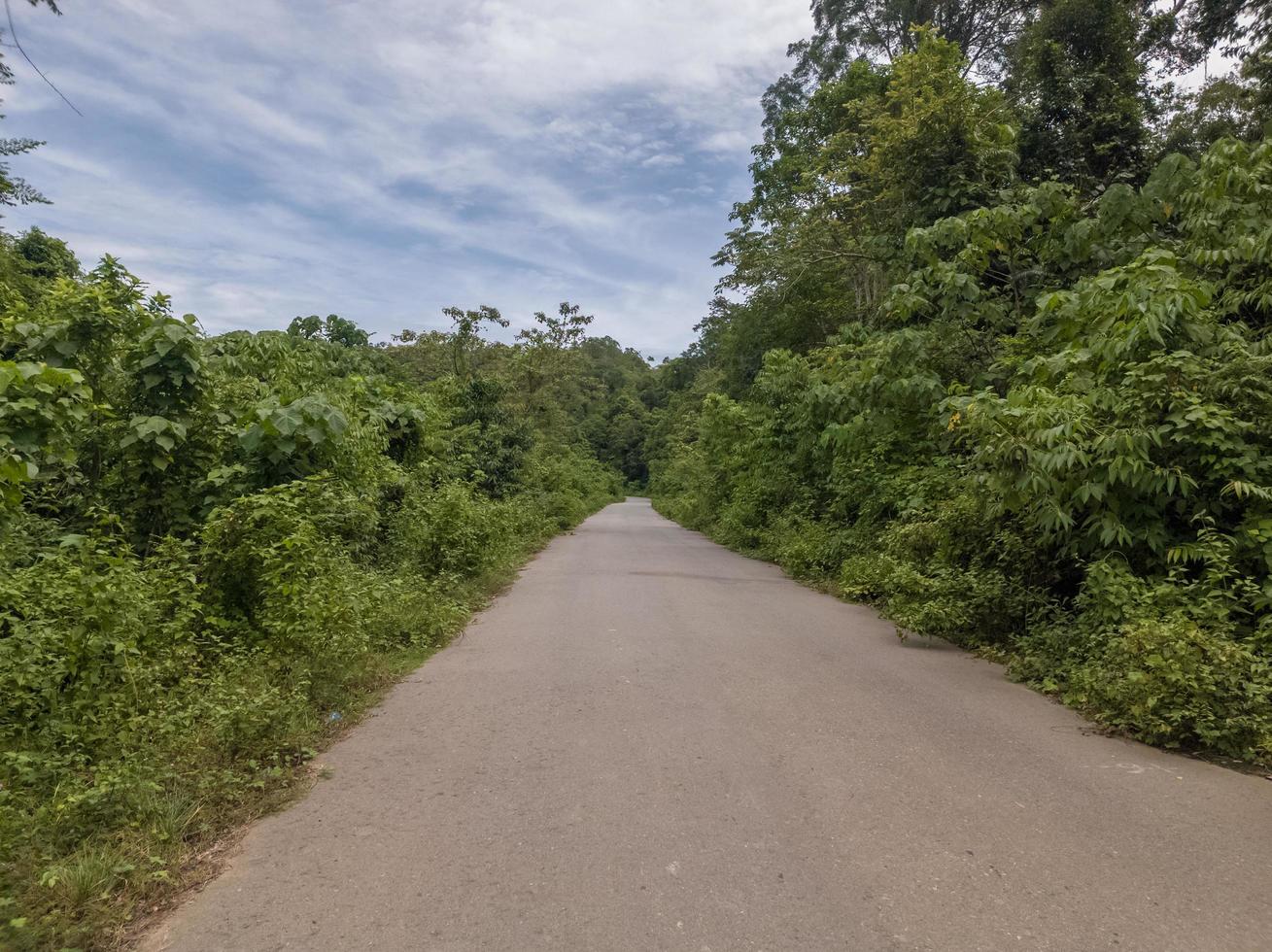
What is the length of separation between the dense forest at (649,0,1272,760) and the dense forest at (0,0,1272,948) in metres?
0.04

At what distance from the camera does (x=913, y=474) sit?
11344mm

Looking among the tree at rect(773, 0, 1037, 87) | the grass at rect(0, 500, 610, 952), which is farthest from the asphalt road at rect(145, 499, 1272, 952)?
the tree at rect(773, 0, 1037, 87)

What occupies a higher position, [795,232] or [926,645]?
[795,232]

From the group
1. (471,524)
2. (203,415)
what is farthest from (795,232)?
(203,415)

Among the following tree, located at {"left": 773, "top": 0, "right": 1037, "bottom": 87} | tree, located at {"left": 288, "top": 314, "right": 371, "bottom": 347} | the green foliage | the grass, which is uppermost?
tree, located at {"left": 773, "top": 0, "right": 1037, "bottom": 87}

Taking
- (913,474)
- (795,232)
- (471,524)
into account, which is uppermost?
(795,232)

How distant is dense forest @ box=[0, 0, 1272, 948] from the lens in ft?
13.3

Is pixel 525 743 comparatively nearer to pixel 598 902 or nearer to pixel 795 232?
pixel 598 902

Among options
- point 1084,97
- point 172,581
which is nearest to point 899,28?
point 1084,97

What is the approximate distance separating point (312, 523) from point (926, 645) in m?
5.88

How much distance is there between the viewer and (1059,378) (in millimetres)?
7238

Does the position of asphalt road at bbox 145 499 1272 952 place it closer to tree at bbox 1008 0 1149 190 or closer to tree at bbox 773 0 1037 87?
tree at bbox 1008 0 1149 190

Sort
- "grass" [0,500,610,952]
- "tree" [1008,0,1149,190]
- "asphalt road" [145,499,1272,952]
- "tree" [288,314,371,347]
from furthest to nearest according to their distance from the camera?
1. "tree" [288,314,371,347]
2. "tree" [1008,0,1149,190]
3. "asphalt road" [145,499,1272,952]
4. "grass" [0,500,610,952]

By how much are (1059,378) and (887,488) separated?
4.74 metres
